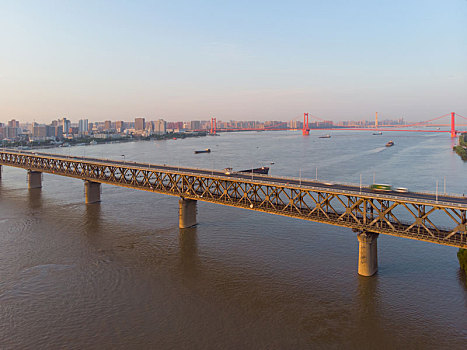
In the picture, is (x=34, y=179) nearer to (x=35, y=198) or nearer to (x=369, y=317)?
(x=35, y=198)

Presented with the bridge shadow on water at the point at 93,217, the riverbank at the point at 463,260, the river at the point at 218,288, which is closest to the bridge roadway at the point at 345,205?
the bridge shadow on water at the point at 93,217

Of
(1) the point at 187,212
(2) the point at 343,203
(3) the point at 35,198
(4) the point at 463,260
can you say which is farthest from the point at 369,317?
(3) the point at 35,198

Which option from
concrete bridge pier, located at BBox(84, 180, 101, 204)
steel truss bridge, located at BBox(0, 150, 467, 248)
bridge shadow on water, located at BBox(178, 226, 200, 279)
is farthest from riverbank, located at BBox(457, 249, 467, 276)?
concrete bridge pier, located at BBox(84, 180, 101, 204)

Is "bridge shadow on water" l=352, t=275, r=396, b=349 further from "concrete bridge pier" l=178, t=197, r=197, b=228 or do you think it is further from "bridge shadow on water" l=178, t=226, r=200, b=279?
"concrete bridge pier" l=178, t=197, r=197, b=228

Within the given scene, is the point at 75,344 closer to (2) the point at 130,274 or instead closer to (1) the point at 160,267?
(2) the point at 130,274

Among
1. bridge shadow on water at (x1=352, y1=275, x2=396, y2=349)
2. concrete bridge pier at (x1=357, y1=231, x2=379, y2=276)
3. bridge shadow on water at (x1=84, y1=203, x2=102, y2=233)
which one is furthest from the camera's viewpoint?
bridge shadow on water at (x1=84, y1=203, x2=102, y2=233)

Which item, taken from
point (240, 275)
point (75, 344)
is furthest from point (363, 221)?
point (75, 344)

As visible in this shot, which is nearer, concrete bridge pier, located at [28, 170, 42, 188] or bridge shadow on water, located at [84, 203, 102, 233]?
bridge shadow on water, located at [84, 203, 102, 233]
